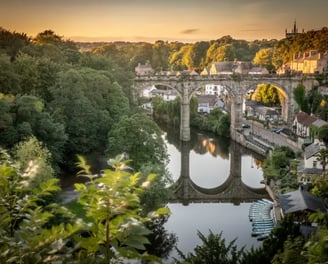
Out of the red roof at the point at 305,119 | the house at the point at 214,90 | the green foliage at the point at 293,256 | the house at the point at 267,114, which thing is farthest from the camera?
the house at the point at 214,90

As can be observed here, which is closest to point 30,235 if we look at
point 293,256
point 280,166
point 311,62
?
point 293,256

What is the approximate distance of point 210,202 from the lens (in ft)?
96.6

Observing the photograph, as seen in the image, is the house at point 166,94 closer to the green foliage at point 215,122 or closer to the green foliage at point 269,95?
the green foliage at point 269,95

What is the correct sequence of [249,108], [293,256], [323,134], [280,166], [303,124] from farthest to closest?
[249,108], [303,124], [323,134], [280,166], [293,256]

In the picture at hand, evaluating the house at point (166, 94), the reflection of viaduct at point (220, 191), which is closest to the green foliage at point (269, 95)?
the house at point (166, 94)

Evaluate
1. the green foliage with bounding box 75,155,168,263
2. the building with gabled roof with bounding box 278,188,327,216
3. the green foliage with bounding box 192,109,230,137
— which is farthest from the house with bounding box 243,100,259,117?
the green foliage with bounding box 75,155,168,263

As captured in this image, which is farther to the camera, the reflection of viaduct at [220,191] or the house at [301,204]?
the reflection of viaduct at [220,191]

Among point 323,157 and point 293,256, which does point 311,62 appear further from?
point 293,256

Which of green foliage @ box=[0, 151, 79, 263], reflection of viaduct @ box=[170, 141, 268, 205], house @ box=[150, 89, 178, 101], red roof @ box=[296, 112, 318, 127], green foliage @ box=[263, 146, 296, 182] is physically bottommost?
reflection of viaduct @ box=[170, 141, 268, 205]

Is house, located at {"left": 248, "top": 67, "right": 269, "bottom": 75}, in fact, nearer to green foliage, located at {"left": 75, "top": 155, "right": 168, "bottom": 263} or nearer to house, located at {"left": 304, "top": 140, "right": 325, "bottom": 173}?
house, located at {"left": 304, "top": 140, "right": 325, "bottom": 173}

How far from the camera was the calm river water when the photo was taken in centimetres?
2300

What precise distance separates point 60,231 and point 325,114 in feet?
145

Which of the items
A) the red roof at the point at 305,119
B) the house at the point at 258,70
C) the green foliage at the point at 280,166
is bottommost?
the green foliage at the point at 280,166

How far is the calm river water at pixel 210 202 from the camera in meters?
23.0
